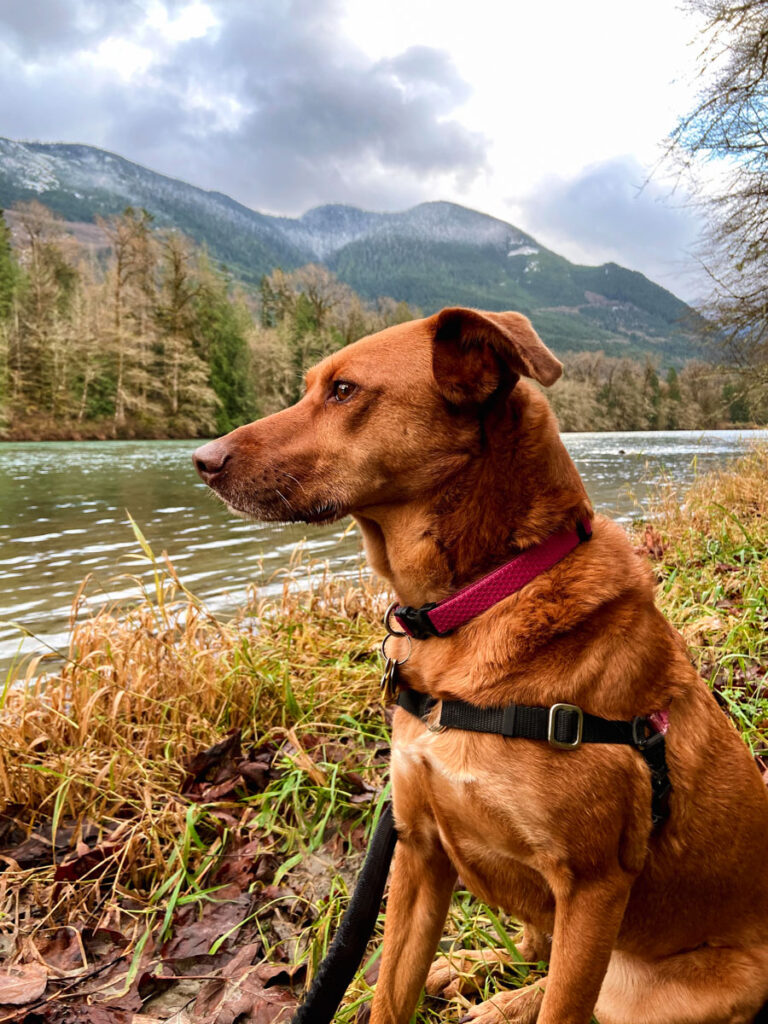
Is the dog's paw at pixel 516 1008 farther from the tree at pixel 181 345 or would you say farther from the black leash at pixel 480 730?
the tree at pixel 181 345

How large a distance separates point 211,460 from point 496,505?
95 centimetres

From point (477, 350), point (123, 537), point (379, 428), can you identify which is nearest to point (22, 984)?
point (379, 428)

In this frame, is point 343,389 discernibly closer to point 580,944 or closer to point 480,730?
point 480,730

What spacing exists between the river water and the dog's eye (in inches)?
21.5

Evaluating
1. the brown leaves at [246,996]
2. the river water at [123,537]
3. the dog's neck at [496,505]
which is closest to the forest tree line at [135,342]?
the river water at [123,537]

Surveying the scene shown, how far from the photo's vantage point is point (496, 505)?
5.77 feet

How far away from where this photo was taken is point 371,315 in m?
62.4

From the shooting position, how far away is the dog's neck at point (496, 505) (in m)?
1.74

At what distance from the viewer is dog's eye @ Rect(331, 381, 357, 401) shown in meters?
2.04

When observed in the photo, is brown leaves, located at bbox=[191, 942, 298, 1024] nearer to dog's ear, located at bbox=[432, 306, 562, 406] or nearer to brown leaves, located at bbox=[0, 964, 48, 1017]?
brown leaves, located at bbox=[0, 964, 48, 1017]

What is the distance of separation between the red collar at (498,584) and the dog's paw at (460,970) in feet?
4.34

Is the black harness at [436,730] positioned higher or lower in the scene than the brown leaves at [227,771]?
higher

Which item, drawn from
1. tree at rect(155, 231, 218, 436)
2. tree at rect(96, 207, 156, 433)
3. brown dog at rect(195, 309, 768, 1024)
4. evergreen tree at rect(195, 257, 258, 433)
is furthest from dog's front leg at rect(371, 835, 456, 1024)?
evergreen tree at rect(195, 257, 258, 433)

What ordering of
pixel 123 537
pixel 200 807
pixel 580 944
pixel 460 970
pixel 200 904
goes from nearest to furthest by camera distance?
1. pixel 580 944
2. pixel 460 970
3. pixel 200 904
4. pixel 200 807
5. pixel 123 537
